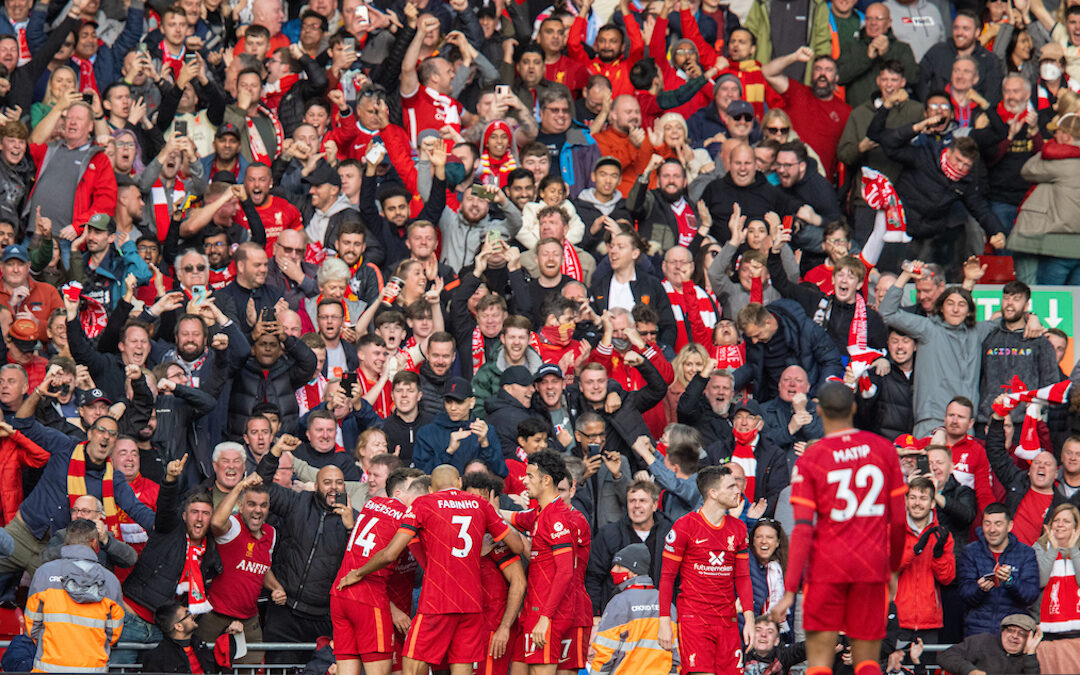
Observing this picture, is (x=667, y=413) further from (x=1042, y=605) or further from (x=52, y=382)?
(x=52, y=382)

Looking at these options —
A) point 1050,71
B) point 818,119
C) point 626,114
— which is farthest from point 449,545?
point 1050,71

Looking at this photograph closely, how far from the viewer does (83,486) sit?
13195mm

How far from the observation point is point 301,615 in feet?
43.5

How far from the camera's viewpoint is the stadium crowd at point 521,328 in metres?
12.1

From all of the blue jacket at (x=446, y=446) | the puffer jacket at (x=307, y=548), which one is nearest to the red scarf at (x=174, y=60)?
the blue jacket at (x=446, y=446)

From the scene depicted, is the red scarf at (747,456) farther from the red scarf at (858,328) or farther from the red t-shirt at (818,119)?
the red t-shirt at (818,119)

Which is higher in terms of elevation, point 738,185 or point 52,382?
point 738,185

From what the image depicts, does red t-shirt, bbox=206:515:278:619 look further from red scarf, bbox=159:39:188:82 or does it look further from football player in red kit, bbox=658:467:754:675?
red scarf, bbox=159:39:188:82

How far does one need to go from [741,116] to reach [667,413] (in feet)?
12.9

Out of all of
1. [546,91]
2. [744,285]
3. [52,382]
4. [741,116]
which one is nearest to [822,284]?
[744,285]

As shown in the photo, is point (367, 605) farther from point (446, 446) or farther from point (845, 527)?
point (845, 527)

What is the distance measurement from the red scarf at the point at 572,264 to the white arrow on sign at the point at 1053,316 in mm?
4849

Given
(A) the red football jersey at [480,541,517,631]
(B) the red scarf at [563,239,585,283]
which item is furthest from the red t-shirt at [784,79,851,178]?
(A) the red football jersey at [480,541,517,631]

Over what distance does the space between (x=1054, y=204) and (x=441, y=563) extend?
9100 millimetres
